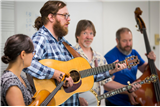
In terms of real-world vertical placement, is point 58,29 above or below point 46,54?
above

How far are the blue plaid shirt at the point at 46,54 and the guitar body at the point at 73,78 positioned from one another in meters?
0.05

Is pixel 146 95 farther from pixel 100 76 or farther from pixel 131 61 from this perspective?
pixel 100 76

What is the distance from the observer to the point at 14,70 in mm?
972

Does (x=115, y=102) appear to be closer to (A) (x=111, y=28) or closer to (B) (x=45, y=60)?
(B) (x=45, y=60)

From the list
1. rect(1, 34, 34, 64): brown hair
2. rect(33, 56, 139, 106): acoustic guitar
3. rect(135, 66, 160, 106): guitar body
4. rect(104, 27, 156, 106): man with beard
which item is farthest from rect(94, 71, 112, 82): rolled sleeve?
rect(1, 34, 34, 64): brown hair

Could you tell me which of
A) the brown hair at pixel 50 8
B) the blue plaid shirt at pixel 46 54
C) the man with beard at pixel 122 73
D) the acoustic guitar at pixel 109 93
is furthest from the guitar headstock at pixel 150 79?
the brown hair at pixel 50 8

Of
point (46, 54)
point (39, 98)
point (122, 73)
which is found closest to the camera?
point (39, 98)

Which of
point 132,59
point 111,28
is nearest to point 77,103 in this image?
point 132,59

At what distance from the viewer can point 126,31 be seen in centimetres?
212

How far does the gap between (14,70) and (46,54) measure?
39cm

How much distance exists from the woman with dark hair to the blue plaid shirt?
0.58 feet

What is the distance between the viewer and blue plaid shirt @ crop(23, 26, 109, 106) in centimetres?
119

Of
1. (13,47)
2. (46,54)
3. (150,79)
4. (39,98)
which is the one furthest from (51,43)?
(150,79)

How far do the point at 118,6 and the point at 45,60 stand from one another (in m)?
2.30
